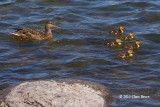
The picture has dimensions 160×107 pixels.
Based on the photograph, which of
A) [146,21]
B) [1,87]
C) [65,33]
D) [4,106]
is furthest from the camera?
[146,21]

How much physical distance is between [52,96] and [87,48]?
4.09 m

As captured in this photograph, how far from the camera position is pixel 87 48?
364 inches

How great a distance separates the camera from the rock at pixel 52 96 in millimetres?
5215

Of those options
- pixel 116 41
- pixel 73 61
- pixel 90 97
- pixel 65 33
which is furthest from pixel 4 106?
pixel 65 33

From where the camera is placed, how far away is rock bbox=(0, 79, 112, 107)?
205 inches

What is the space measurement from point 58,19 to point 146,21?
306cm

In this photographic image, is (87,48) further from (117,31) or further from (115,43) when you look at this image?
(117,31)

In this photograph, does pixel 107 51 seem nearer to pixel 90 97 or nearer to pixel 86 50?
pixel 86 50

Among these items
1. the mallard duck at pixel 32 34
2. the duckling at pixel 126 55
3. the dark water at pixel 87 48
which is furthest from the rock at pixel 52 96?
the mallard duck at pixel 32 34

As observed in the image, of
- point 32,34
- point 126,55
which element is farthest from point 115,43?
point 32,34

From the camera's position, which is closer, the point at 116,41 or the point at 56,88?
the point at 56,88

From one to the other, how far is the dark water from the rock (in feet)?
2.27

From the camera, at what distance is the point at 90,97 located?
5434 mm

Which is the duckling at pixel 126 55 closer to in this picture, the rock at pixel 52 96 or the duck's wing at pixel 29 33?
the rock at pixel 52 96
